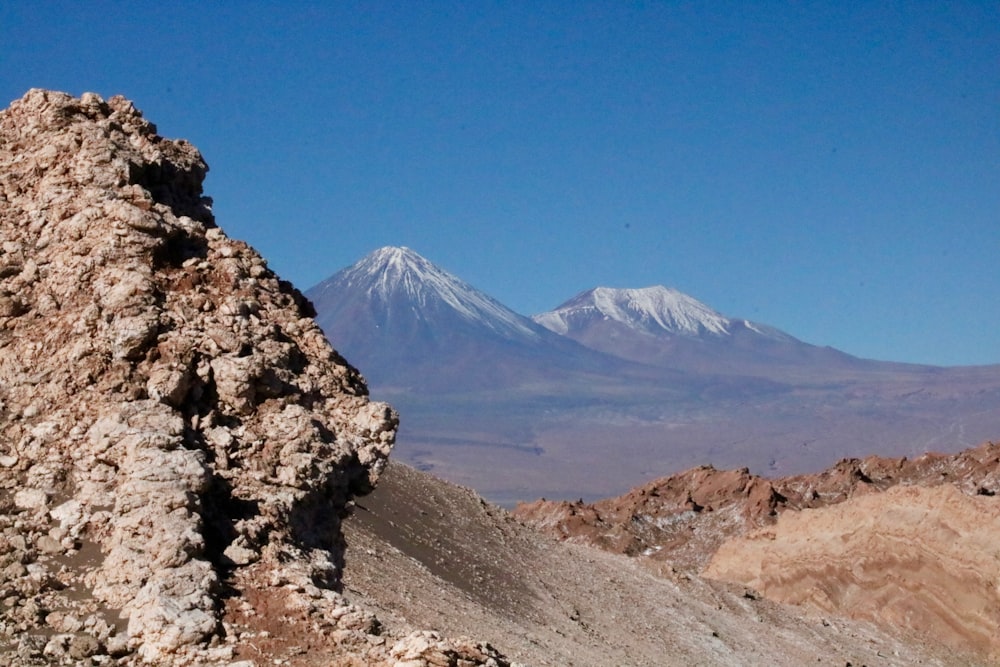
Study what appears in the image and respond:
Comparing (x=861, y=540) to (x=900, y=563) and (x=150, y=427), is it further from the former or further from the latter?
(x=150, y=427)

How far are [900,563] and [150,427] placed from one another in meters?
27.7

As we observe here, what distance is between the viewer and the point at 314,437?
23.3ft

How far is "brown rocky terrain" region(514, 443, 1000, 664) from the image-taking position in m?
30.1

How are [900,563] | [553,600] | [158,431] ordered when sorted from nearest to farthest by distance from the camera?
[158,431] < [553,600] < [900,563]

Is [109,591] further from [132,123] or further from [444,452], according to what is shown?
[444,452]

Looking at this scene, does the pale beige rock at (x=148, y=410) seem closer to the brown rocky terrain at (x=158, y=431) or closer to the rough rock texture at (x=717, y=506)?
the brown rocky terrain at (x=158, y=431)

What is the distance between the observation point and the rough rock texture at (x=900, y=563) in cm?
2983

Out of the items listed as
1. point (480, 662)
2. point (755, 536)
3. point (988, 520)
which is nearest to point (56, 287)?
point (480, 662)

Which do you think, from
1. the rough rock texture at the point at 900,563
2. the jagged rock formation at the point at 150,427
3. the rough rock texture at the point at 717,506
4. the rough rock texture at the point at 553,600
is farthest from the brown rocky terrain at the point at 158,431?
the rough rock texture at the point at 717,506

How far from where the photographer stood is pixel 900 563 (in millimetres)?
31406

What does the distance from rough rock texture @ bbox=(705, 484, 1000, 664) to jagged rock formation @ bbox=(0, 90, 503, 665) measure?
82.6 feet

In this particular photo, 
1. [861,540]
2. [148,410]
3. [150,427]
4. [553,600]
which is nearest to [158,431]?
[150,427]

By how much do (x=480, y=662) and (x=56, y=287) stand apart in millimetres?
3210

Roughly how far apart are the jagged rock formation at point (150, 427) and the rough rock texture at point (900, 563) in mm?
25191
